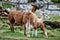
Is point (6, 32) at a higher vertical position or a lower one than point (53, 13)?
higher

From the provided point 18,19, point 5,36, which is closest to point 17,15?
point 18,19

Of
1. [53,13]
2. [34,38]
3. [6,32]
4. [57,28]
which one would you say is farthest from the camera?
[53,13]

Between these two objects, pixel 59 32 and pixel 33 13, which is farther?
pixel 59 32

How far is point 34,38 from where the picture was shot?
339 inches

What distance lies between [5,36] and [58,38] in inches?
53.3

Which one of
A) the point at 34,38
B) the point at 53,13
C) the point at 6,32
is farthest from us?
the point at 53,13

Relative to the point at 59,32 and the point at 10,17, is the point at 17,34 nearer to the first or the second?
the point at 10,17

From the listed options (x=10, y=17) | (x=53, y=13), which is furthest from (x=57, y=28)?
(x=53, y=13)

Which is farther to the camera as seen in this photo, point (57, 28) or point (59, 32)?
point (57, 28)

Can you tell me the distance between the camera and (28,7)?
16.5 m

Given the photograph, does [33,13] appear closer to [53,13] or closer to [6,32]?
[6,32]

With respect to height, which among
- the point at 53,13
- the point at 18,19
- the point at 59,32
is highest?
the point at 18,19

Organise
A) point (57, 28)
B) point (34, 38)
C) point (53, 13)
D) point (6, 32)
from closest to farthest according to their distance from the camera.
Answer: point (34, 38) < point (6, 32) < point (57, 28) < point (53, 13)

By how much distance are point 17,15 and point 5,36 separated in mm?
701
